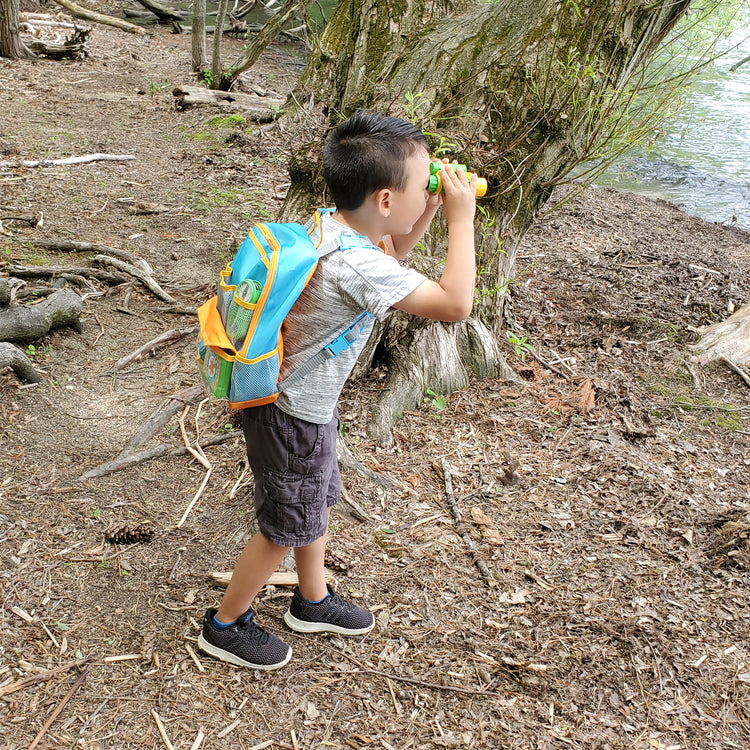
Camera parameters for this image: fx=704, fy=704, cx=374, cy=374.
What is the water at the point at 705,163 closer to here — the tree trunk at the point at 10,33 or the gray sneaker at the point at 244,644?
the gray sneaker at the point at 244,644

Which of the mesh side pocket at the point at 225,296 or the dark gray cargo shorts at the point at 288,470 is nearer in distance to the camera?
the mesh side pocket at the point at 225,296

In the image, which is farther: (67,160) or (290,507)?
(67,160)

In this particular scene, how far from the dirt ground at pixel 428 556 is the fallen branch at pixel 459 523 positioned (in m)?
0.01

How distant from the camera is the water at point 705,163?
404 inches

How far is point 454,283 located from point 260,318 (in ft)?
1.88

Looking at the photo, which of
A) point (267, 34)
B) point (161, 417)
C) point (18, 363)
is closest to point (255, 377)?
point (161, 417)

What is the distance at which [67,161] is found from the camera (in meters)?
7.55

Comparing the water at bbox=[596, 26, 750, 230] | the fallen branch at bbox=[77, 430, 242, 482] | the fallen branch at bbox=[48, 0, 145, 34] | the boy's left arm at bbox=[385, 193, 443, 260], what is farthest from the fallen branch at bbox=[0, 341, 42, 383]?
the fallen branch at bbox=[48, 0, 145, 34]

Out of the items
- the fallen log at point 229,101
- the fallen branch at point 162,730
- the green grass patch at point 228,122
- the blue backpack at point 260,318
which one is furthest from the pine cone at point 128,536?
the fallen log at point 229,101

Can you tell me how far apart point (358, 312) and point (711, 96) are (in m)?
15.7

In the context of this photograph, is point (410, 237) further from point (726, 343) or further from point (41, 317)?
point (726, 343)

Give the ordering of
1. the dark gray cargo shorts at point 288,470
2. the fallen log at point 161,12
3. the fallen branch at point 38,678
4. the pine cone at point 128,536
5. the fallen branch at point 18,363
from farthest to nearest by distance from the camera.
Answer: the fallen log at point 161,12, the fallen branch at point 18,363, the pine cone at point 128,536, the fallen branch at point 38,678, the dark gray cargo shorts at point 288,470

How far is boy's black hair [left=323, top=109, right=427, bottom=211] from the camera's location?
2086mm

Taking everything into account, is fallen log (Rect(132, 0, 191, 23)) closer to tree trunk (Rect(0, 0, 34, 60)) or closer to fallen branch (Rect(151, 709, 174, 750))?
tree trunk (Rect(0, 0, 34, 60))
